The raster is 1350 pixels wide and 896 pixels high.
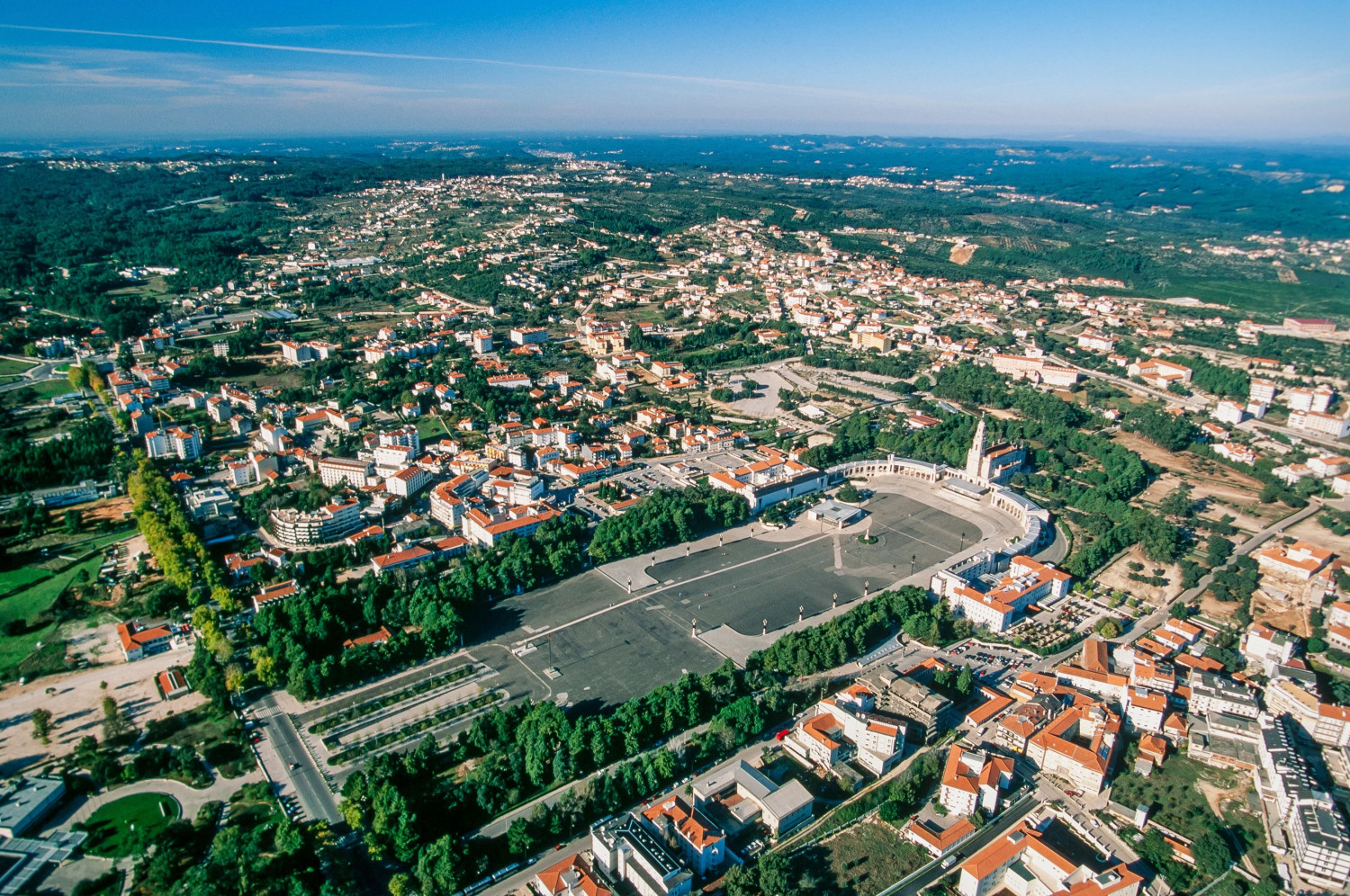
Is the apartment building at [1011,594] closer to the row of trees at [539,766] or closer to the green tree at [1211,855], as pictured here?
the row of trees at [539,766]

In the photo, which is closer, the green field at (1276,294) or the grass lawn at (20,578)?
the grass lawn at (20,578)

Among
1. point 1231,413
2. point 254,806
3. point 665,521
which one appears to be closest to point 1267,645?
point 665,521

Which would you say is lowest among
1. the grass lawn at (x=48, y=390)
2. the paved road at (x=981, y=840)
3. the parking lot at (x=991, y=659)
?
the parking lot at (x=991, y=659)

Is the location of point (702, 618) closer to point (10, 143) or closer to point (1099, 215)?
point (1099, 215)

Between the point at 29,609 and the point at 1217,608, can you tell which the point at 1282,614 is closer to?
the point at 1217,608

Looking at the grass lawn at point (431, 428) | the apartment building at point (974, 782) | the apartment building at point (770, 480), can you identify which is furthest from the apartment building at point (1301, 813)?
the grass lawn at point (431, 428)

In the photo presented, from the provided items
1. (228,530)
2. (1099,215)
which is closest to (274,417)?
(228,530)

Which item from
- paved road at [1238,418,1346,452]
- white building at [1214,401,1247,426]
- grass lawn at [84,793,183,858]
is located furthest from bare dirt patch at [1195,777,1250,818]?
white building at [1214,401,1247,426]
